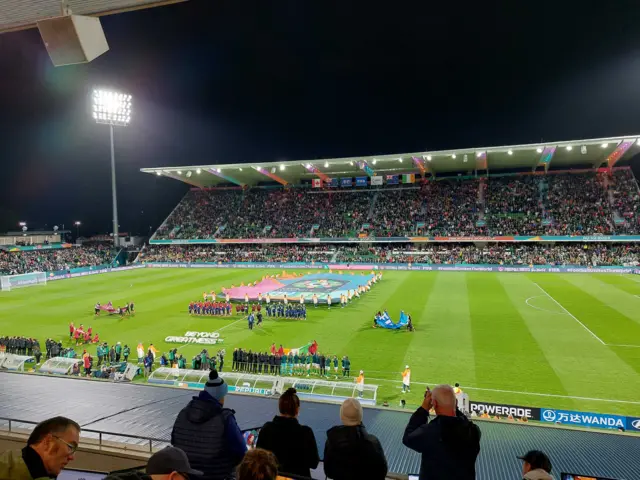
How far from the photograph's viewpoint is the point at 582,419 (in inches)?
453

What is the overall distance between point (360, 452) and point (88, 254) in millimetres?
64992

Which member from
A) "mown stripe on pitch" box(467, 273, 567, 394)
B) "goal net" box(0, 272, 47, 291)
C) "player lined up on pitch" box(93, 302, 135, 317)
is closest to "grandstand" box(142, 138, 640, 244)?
"goal net" box(0, 272, 47, 291)

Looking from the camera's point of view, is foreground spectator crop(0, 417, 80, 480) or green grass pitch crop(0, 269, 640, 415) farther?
green grass pitch crop(0, 269, 640, 415)

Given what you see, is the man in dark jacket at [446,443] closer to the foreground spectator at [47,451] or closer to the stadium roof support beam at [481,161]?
the foreground spectator at [47,451]

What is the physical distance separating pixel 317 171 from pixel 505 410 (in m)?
53.7

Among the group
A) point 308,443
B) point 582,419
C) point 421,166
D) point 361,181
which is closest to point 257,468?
point 308,443

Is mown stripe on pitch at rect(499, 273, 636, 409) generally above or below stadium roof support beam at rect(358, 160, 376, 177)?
below

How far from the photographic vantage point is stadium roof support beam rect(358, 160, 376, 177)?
190 ft

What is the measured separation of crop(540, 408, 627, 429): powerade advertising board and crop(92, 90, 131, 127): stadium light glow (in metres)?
58.6

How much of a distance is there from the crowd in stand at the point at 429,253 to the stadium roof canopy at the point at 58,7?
48552mm

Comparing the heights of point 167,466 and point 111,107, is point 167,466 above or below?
below

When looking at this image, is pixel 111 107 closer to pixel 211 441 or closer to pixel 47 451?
pixel 211 441

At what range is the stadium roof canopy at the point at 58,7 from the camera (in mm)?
5336

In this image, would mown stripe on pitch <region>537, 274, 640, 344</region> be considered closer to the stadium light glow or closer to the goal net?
the goal net
